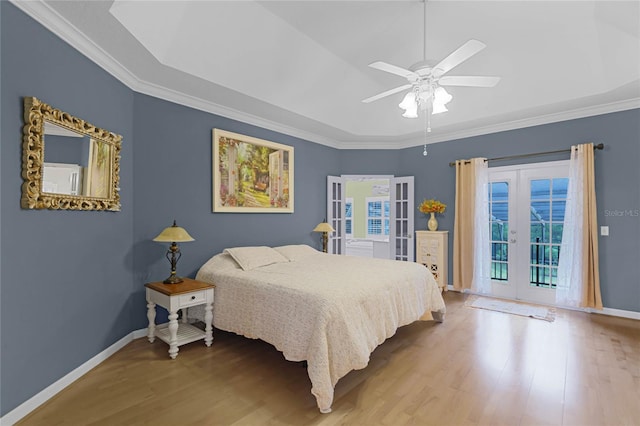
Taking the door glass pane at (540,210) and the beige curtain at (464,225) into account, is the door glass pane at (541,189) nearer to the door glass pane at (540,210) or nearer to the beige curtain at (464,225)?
the door glass pane at (540,210)

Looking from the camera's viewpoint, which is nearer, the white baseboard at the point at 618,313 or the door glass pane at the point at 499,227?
the white baseboard at the point at 618,313

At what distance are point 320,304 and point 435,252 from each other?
3480mm

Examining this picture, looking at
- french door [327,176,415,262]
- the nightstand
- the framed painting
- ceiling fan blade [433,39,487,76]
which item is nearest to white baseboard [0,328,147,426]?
the nightstand

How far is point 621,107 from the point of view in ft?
12.5

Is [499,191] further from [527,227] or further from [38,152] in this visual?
[38,152]

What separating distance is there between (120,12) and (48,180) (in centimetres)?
131

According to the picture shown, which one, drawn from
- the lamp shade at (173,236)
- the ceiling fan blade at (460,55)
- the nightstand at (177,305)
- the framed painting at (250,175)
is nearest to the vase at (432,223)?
the framed painting at (250,175)

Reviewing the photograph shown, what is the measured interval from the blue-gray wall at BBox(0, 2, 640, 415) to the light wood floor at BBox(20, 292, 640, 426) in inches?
17.5

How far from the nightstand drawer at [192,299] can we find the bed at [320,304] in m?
0.18

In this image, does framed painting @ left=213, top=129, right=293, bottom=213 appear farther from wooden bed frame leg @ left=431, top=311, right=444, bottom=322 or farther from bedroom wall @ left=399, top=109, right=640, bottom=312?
bedroom wall @ left=399, top=109, right=640, bottom=312

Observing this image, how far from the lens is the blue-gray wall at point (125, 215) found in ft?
6.28

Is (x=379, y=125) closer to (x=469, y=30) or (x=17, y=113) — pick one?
(x=469, y=30)

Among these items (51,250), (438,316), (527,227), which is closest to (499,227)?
(527,227)

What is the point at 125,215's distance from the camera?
3.01 m
